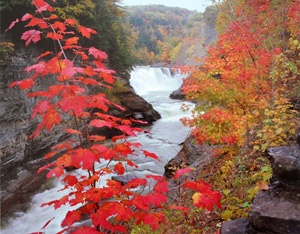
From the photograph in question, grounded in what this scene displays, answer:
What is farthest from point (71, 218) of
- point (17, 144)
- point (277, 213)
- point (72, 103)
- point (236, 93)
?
point (17, 144)

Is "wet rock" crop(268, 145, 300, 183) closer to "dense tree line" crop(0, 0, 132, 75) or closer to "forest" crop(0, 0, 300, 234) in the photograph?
"forest" crop(0, 0, 300, 234)

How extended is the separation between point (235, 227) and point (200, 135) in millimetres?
3381

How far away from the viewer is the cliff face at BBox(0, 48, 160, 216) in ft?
22.9

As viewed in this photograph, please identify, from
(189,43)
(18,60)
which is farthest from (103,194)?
(189,43)

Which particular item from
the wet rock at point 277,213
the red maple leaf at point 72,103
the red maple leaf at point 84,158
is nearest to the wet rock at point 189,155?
the wet rock at point 277,213

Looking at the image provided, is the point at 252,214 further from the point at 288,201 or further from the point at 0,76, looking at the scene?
the point at 0,76

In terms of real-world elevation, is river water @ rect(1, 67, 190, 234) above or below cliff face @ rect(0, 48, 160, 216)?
below

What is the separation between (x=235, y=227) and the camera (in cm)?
237

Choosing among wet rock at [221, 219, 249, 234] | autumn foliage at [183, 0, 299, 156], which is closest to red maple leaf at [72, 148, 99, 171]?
wet rock at [221, 219, 249, 234]

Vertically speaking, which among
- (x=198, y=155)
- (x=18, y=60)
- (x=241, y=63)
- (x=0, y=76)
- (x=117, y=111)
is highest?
(x=18, y=60)

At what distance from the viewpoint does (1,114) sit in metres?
7.28

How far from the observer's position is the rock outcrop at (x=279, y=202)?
1957mm

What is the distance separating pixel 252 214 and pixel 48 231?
5705 mm

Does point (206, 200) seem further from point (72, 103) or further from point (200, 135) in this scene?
point (200, 135)
